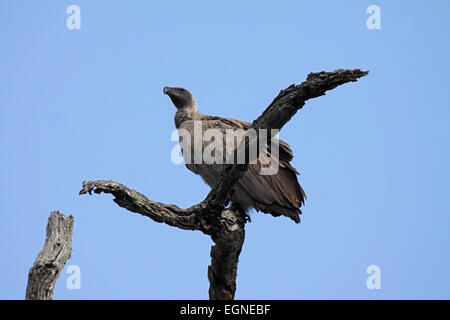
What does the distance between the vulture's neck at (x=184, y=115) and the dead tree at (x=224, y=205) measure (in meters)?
2.37

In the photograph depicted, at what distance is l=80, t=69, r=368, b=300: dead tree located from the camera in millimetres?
6770

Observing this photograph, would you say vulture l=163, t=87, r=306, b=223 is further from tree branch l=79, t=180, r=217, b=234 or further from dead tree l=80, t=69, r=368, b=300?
tree branch l=79, t=180, r=217, b=234

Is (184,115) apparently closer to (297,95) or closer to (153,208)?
(153,208)

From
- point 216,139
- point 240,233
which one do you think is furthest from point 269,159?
point 240,233

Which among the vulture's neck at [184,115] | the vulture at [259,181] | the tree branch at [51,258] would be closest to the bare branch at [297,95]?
the tree branch at [51,258]

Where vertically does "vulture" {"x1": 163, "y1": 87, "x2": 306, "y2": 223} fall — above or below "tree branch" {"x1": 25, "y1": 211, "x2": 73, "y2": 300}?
above

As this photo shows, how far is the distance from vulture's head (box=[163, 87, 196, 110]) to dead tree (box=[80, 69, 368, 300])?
2737 millimetres

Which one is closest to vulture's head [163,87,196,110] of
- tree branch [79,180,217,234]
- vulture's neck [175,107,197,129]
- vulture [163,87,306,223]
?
vulture's neck [175,107,197,129]

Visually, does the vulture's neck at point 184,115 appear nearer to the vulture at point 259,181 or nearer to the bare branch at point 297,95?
the vulture at point 259,181

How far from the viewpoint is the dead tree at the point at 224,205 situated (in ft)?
22.2

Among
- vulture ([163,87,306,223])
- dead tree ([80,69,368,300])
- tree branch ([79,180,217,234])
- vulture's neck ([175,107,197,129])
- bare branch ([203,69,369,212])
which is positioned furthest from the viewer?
vulture's neck ([175,107,197,129])

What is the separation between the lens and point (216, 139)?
412 inches

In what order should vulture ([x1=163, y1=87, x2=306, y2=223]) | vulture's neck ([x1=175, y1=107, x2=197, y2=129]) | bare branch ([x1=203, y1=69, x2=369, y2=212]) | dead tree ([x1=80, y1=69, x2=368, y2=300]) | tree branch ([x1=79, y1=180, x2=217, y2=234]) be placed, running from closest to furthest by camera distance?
bare branch ([x1=203, y1=69, x2=369, y2=212])
dead tree ([x1=80, y1=69, x2=368, y2=300])
tree branch ([x1=79, y1=180, x2=217, y2=234])
vulture ([x1=163, y1=87, x2=306, y2=223])
vulture's neck ([x1=175, y1=107, x2=197, y2=129])
